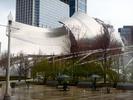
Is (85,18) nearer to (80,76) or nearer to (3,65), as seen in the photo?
(3,65)

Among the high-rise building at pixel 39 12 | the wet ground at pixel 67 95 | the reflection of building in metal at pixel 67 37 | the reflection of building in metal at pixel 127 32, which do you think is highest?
the high-rise building at pixel 39 12

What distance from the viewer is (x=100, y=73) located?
54688mm

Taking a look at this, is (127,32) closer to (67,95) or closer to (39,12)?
(39,12)

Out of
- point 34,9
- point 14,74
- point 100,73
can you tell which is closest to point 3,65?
point 14,74

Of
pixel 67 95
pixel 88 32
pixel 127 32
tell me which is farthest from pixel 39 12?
pixel 67 95

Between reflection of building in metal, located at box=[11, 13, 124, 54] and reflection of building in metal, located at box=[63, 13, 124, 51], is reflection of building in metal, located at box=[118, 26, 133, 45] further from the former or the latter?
reflection of building in metal, located at box=[63, 13, 124, 51]

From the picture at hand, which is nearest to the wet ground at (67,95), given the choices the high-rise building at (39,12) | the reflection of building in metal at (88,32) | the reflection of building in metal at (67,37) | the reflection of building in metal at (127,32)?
the reflection of building in metal at (67,37)

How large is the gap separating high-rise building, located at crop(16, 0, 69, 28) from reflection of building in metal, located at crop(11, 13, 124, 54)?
36.7 m

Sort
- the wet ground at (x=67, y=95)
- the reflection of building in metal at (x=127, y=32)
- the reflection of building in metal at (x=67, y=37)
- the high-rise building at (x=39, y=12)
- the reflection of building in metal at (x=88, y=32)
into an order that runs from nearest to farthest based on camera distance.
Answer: the wet ground at (x=67, y=95) < the reflection of building in metal at (x=88, y=32) < the reflection of building in metal at (x=67, y=37) < the reflection of building in metal at (x=127, y=32) < the high-rise building at (x=39, y=12)

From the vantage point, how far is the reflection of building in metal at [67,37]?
304ft

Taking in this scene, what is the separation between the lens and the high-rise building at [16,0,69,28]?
14800 cm

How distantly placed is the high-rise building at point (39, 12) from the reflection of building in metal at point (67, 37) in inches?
1444

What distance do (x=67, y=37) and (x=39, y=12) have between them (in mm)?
55556

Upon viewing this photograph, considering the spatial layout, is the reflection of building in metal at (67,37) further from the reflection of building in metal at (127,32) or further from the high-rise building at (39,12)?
the high-rise building at (39,12)
